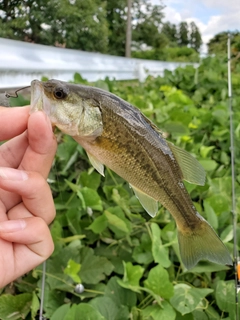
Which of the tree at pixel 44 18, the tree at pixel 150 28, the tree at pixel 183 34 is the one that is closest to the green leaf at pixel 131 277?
the tree at pixel 44 18

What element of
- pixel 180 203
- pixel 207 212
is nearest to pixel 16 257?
pixel 180 203

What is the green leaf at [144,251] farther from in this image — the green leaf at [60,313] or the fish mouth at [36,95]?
the fish mouth at [36,95]

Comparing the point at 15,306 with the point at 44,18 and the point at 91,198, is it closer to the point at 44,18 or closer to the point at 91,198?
the point at 91,198

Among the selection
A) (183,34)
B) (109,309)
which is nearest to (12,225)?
(109,309)

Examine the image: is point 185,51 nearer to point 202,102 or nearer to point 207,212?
point 202,102

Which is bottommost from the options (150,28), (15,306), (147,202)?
(15,306)

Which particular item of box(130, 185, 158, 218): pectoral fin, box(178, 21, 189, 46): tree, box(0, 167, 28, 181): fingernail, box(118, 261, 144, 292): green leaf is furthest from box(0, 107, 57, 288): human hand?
box(178, 21, 189, 46): tree
